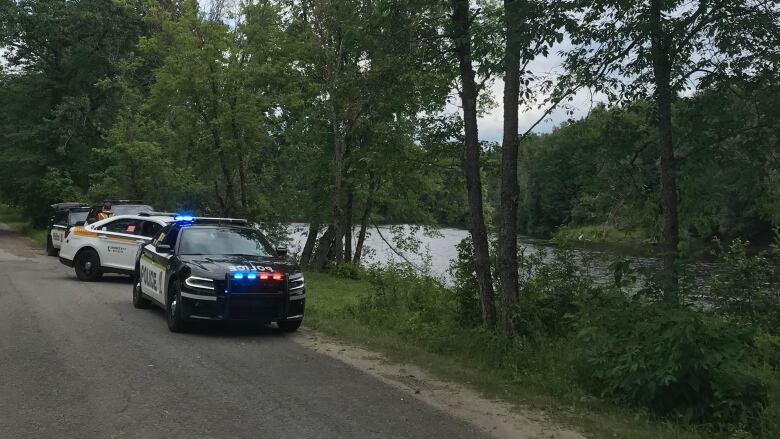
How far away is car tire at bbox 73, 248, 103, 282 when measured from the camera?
16.5 metres

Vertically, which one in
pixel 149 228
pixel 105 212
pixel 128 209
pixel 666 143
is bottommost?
pixel 149 228

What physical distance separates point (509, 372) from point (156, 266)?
241 inches

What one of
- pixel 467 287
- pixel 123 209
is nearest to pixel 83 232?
pixel 123 209

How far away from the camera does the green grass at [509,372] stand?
20.0 ft

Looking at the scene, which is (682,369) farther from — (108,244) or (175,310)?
(108,244)

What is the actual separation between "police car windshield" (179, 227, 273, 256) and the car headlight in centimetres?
97

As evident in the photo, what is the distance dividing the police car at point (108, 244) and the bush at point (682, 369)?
40.4 ft

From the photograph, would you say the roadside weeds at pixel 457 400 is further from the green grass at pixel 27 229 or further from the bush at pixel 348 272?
the green grass at pixel 27 229

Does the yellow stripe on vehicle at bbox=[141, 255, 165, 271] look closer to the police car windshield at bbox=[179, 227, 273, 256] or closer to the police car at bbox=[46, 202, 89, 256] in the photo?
the police car windshield at bbox=[179, 227, 273, 256]

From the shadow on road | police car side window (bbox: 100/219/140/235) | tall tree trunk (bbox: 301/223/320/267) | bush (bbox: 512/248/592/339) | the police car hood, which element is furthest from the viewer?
tall tree trunk (bbox: 301/223/320/267)

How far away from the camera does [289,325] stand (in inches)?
402

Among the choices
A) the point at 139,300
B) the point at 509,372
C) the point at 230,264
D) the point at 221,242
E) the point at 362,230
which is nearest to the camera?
the point at 509,372

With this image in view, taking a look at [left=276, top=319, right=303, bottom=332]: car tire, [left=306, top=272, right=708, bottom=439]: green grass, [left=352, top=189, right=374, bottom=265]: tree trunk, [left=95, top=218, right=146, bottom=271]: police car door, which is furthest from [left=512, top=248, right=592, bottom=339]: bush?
[left=352, top=189, right=374, bottom=265]: tree trunk

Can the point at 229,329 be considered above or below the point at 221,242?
below
